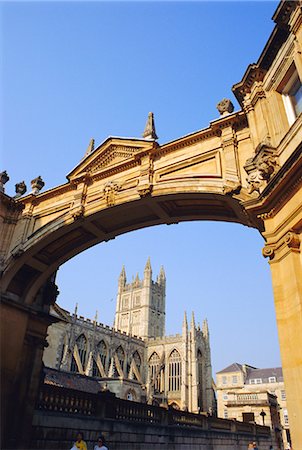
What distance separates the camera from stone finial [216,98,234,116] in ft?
38.5

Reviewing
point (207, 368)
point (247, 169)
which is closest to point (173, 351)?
point (207, 368)

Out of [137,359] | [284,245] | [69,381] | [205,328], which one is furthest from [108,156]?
[205,328]

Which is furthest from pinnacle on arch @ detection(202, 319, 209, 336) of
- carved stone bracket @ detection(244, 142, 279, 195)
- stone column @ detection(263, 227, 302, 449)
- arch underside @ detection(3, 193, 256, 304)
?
stone column @ detection(263, 227, 302, 449)

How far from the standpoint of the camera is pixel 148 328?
106 meters

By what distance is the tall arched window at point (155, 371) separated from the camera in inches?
3275

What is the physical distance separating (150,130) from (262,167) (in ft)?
20.5

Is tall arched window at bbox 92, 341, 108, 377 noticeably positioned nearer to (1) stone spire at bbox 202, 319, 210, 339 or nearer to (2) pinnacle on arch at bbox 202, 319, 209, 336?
(1) stone spire at bbox 202, 319, 210, 339

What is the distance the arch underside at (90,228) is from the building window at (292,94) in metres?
3.37

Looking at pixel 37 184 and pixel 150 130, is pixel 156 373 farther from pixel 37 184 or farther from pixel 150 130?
pixel 150 130

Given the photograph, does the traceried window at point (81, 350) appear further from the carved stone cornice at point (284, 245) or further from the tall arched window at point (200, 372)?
the carved stone cornice at point (284, 245)

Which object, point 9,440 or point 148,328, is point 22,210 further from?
point 148,328

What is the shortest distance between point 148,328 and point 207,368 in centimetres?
2285

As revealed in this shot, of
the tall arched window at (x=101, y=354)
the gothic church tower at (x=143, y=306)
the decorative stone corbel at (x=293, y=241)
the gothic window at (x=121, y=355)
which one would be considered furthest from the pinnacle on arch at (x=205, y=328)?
the decorative stone corbel at (x=293, y=241)

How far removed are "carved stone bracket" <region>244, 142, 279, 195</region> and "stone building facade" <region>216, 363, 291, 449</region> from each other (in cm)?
1930
